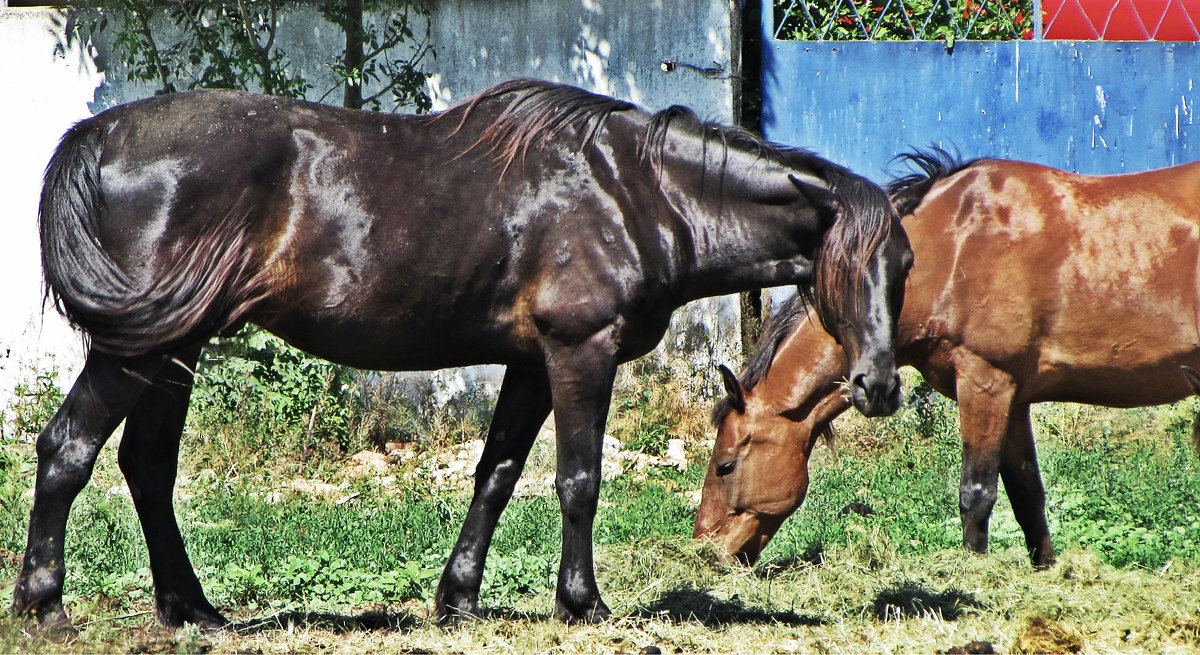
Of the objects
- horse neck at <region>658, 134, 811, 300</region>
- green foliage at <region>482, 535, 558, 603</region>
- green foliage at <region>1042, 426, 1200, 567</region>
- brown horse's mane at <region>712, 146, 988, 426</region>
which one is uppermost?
horse neck at <region>658, 134, 811, 300</region>

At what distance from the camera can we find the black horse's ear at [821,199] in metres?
4.14

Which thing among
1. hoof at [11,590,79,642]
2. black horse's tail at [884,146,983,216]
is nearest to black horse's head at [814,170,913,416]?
black horse's tail at [884,146,983,216]

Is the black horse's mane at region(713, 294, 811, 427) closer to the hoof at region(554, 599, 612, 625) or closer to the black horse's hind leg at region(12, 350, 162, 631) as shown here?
the hoof at region(554, 599, 612, 625)

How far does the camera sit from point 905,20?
873 centimetres

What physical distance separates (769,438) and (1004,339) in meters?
1.26

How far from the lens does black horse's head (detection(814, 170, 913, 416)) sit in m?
4.08

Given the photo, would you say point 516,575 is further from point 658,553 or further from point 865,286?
point 865,286

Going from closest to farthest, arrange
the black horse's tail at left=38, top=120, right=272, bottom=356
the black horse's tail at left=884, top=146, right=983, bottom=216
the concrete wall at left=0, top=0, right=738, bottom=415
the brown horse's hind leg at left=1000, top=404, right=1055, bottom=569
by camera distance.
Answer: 1. the black horse's tail at left=38, top=120, right=272, bottom=356
2. the brown horse's hind leg at left=1000, top=404, right=1055, bottom=569
3. the black horse's tail at left=884, top=146, right=983, bottom=216
4. the concrete wall at left=0, top=0, right=738, bottom=415

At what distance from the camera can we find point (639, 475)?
7.50 m

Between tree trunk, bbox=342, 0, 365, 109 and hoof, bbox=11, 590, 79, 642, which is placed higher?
tree trunk, bbox=342, 0, 365, 109

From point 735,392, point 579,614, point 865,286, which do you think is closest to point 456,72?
point 735,392

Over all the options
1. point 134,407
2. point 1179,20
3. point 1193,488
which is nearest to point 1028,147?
point 1179,20

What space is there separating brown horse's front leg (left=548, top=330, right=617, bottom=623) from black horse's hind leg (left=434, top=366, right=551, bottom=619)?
1.19ft

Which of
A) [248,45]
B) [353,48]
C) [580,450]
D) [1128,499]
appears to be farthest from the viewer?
[248,45]
